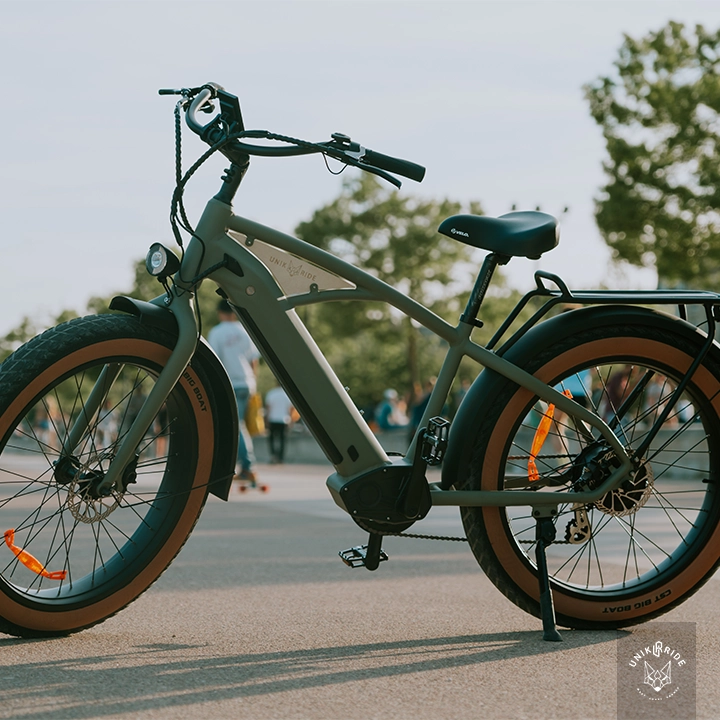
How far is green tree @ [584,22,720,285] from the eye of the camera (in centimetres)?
2592

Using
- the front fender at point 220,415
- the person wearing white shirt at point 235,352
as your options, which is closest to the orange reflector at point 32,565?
the front fender at point 220,415

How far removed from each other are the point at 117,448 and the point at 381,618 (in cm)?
119

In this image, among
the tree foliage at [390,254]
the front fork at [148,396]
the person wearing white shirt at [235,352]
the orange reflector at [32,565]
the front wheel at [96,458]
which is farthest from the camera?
the tree foliage at [390,254]

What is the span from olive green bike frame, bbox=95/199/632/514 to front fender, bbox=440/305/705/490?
56mm

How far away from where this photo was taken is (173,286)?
3.85 meters

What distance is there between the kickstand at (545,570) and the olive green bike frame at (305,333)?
0.11 feet

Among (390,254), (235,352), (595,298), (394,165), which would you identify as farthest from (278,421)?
(390,254)

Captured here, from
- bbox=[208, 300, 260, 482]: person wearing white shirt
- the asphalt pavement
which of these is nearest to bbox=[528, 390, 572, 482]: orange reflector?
the asphalt pavement

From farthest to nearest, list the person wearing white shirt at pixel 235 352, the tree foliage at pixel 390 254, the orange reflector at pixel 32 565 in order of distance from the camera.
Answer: the tree foliage at pixel 390 254, the person wearing white shirt at pixel 235 352, the orange reflector at pixel 32 565

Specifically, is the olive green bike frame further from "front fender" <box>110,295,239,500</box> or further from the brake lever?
the brake lever

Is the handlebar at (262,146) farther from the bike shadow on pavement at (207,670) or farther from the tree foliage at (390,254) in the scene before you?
the tree foliage at (390,254)

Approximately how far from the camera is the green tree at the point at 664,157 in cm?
2592

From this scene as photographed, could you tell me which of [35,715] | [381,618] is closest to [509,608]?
[381,618]

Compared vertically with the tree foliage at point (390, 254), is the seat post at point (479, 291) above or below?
below
